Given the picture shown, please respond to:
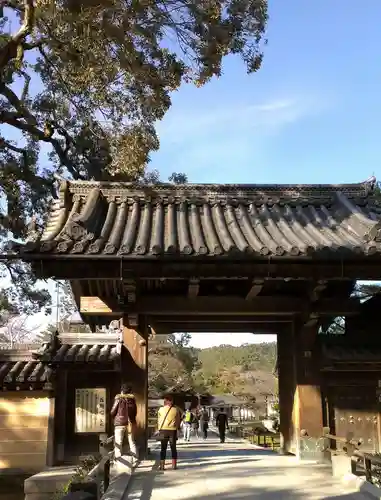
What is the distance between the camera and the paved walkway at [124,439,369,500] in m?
7.89

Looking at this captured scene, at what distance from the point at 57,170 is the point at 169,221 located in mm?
11208

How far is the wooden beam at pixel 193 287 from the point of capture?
9.14m

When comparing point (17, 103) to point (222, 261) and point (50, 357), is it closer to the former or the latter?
point (50, 357)

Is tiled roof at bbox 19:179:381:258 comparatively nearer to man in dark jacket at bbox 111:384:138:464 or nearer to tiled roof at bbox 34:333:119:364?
man in dark jacket at bbox 111:384:138:464

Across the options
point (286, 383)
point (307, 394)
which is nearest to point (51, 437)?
point (286, 383)

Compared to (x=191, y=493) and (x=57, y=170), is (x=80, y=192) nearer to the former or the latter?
(x=191, y=493)

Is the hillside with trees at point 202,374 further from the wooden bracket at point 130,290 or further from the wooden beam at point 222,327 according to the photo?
the wooden bracket at point 130,290

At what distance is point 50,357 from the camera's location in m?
13.8

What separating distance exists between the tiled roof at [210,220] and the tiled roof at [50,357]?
3.98m

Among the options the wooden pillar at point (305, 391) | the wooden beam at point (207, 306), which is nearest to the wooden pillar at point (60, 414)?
the wooden beam at point (207, 306)

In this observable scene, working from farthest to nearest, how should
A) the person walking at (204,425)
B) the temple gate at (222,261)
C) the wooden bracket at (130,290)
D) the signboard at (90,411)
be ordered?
1. the person walking at (204,425)
2. the signboard at (90,411)
3. the wooden bracket at (130,290)
4. the temple gate at (222,261)

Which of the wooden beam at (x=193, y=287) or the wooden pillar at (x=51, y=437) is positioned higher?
the wooden beam at (x=193, y=287)

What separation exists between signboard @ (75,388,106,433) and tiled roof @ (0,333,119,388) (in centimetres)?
93

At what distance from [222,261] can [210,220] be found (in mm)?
2466
